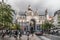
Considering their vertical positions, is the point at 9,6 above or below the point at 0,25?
above

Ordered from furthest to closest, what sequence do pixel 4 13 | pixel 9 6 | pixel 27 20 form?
pixel 27 20 → pixel 9 6 → pixel 4 13

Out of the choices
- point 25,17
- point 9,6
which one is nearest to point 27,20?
point 25,17

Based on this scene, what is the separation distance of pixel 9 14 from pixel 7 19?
78 cm

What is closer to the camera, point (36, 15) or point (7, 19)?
point (7, 19)

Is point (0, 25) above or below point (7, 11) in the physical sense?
below

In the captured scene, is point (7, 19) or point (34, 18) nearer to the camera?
point (7, 19)

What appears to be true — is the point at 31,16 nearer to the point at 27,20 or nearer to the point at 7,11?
the point at 27,20

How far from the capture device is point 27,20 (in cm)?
7794

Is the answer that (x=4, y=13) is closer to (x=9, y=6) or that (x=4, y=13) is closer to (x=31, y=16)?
(x=9, y=6)

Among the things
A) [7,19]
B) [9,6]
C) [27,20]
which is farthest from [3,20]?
[27,20]

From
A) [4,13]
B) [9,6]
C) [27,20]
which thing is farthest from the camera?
[27,20]

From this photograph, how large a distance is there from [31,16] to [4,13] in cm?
5797

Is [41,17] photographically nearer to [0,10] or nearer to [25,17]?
[25,17]

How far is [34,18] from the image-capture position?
80250 millimetres
